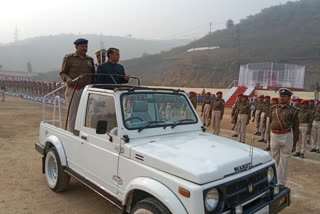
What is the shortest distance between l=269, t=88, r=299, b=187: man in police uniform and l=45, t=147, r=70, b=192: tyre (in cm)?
388

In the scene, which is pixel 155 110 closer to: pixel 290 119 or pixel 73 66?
pixel 73 66

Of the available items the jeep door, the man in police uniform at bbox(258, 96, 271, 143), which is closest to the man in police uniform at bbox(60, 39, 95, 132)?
the jeep door

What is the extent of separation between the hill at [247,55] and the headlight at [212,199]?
5060cm

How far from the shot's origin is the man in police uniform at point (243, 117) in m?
9.14

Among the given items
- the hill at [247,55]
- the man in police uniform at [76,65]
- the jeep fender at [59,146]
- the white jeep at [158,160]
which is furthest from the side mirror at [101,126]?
the hill at [247,55]

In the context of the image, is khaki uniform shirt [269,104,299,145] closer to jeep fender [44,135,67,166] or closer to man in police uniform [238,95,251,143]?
jeep fender [44,135,67,166]

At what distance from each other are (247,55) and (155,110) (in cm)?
7673

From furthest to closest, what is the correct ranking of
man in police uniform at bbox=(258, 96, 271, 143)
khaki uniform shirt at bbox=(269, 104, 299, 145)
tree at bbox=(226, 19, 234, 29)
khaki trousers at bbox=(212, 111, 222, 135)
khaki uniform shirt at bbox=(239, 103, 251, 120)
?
tree at bbox=(226, 19, 234, 29)
khaki trousers at bbox=(212, 111, 222, 135)
man in police uniform at bbox=(258, 96, 271, 143)
khaki uniform shirt at bbox=(239, 103, 251, 120)
khaki uniform shirt at bbox=(269, 104, 299, 145)

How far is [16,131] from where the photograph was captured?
9.34 meters

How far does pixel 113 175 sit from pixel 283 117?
335 cm

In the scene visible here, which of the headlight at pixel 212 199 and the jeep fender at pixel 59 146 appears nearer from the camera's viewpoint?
the headlight at pixel 212 199

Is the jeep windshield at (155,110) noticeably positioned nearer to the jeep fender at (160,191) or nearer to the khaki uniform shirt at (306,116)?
the jeep fender at (160,191)

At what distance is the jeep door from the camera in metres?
2.98

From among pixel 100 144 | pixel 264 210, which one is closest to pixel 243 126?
pixel 264 210
